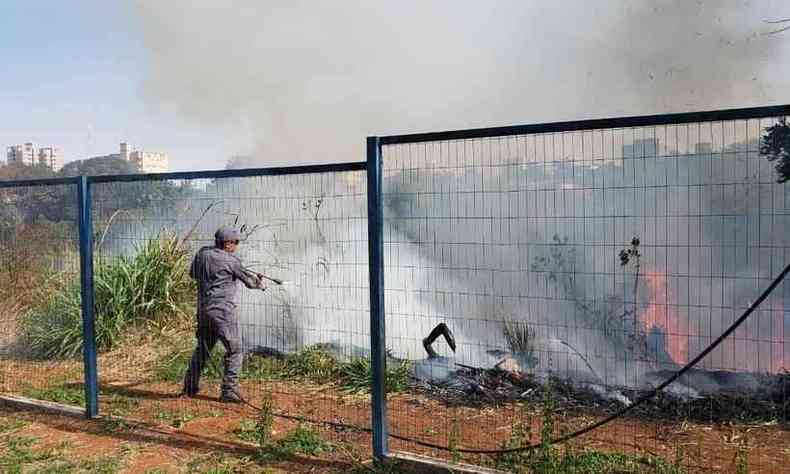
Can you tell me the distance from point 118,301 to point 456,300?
408 centimetres

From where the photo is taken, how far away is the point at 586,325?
6711 millimetres

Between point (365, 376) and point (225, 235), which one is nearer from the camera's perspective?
point (225, 235)

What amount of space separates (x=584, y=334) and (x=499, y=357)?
3.79ft

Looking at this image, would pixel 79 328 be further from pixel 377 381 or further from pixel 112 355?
pixel 377 381

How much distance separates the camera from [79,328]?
8.27m

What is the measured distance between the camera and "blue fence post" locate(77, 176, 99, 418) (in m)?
5.68

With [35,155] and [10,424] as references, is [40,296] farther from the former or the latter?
[35,155]

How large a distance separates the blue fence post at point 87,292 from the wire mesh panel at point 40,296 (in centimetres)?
63

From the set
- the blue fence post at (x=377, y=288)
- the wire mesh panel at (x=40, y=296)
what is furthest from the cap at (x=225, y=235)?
the blue fence post at (x=377, y=288)

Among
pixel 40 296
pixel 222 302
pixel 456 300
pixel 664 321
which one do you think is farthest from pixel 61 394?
pixel 664 321

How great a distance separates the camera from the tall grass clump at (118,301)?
817 centimetres

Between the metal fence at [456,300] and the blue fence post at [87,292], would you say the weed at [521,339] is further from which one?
the blue fence post at [87,292]

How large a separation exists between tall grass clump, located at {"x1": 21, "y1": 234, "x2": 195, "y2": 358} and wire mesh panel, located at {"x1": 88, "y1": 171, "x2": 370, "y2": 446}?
0.05 feet

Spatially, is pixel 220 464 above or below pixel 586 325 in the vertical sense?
below
